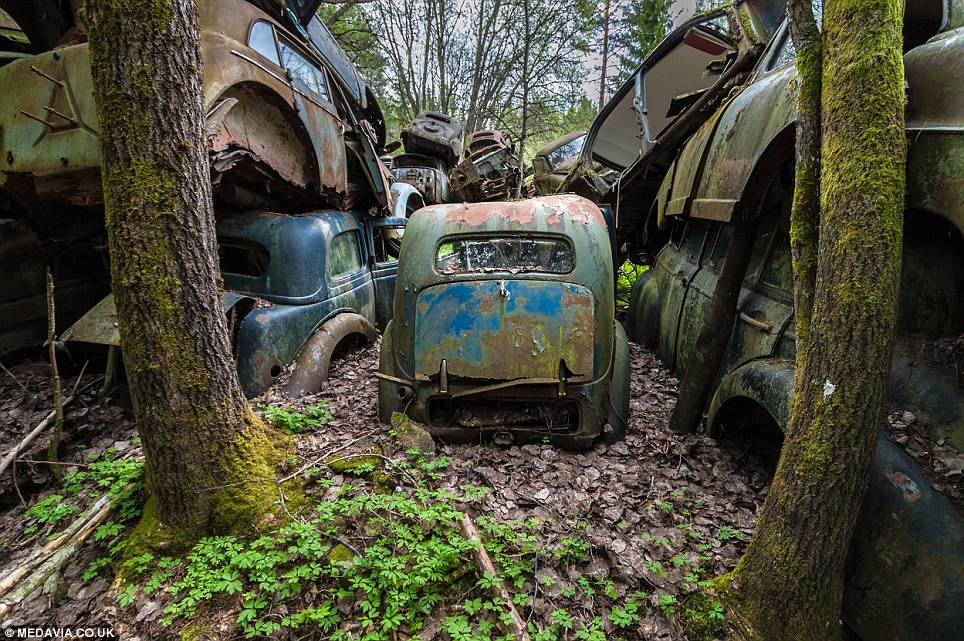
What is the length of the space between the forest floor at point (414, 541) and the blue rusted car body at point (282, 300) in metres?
0.83

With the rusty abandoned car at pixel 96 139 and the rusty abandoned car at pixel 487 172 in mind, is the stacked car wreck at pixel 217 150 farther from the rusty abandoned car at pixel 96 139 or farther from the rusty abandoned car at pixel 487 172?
the rusty abandoned car at pixel 487 172

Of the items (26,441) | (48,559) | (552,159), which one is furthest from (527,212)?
(552,159)

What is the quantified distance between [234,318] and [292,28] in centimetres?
336

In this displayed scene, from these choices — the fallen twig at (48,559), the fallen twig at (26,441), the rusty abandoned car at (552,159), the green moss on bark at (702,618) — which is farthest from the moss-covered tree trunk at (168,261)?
the rusty abandoned car at (552,159)

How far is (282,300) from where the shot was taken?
459 centimetres

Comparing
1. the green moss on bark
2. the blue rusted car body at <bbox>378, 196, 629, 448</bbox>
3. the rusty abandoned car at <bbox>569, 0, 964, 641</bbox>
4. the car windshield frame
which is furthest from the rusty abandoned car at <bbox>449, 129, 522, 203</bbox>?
the green moss on bark

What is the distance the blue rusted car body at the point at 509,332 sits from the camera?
11.0ft

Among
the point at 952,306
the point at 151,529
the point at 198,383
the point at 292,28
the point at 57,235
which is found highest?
the point at 292,28

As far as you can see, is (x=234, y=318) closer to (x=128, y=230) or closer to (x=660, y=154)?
(x=128, y=230)

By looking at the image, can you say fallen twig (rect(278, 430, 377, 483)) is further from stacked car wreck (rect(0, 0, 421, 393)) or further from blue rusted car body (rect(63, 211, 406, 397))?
stacked car wreck (rect(0, 0, 421, 393))

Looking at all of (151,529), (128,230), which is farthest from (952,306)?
(151,529)

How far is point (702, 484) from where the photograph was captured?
3.17m

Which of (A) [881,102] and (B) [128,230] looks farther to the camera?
(B) [128,230]

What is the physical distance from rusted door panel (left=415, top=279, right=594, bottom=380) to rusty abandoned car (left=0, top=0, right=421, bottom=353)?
2.16 m
